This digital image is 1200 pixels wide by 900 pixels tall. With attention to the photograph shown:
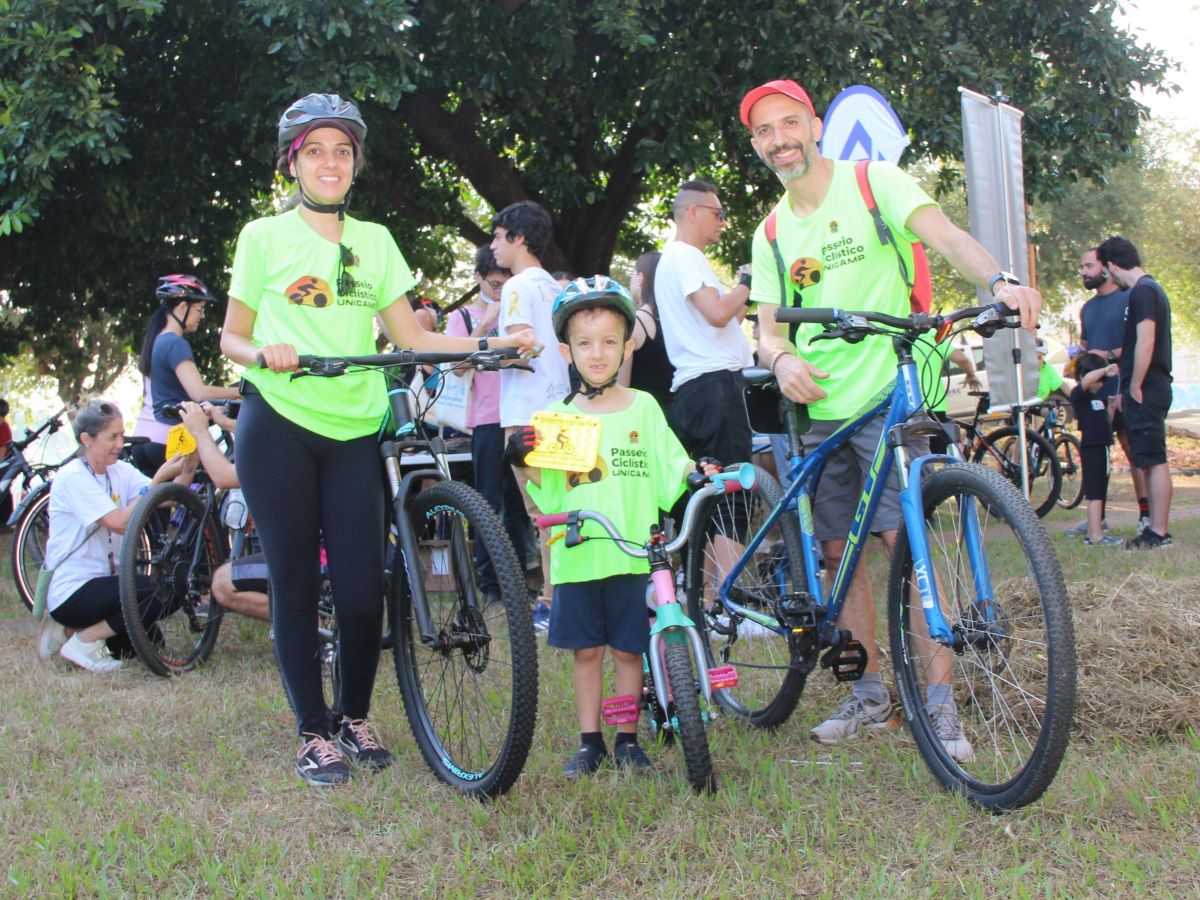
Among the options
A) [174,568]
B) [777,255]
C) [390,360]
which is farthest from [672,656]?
[174,568]

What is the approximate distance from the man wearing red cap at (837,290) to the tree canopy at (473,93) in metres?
6.28

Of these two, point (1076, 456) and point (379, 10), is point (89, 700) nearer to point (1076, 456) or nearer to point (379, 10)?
point (379, 10)

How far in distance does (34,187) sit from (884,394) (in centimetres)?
798

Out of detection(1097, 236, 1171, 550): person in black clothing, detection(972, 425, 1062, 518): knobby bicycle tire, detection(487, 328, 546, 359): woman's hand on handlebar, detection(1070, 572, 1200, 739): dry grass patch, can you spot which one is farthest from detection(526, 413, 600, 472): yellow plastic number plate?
detection(972, 425, 1062, 518): knobby bicycle tire

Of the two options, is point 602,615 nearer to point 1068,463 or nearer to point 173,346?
point 173,346

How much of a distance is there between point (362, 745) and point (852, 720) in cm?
156

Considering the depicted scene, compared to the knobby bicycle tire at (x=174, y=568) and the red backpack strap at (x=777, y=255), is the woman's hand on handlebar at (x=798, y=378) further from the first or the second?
the knobby bicycle tire at (x=174, y=568)

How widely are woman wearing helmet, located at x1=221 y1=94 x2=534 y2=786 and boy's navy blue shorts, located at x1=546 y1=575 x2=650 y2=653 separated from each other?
59cm

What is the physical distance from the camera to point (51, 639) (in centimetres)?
614

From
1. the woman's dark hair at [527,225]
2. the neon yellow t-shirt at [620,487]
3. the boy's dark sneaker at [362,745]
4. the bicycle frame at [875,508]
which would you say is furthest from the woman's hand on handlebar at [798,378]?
the woman's dark hair at [527,225]

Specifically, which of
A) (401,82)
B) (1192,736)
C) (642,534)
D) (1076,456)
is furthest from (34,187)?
(1076,456)

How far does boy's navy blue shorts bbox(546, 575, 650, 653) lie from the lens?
3.81 meters

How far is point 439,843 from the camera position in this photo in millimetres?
3287

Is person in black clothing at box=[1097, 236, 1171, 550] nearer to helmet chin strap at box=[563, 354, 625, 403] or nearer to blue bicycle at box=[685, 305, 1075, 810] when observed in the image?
blue bicycle at box=[685, 305, 1075, 810]
